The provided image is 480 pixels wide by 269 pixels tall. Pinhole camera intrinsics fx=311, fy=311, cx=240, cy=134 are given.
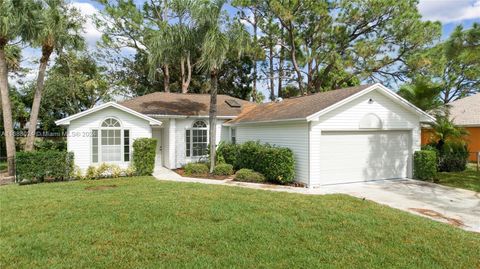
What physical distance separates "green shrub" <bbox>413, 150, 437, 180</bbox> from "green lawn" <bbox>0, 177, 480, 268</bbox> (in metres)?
6.12

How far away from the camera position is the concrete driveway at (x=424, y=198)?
7.85 meters

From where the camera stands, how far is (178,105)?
62.9 feet

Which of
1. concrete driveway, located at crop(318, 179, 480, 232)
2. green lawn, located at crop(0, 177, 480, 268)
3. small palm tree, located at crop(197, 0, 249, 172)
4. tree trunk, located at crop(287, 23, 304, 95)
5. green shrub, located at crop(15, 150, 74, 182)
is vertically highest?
tree trunk, located at crop(287, 23, 304, 95)

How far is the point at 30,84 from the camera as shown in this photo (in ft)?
91.2

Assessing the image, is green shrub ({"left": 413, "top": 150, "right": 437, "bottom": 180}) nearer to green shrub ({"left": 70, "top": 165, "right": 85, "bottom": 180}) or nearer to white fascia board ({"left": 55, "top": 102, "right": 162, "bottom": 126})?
white fascia board ({"left": 55, "top": 102, "right": 162, "bottom": 126})

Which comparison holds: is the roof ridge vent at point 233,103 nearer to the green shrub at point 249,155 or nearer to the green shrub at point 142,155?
the green shrub at point 249,155

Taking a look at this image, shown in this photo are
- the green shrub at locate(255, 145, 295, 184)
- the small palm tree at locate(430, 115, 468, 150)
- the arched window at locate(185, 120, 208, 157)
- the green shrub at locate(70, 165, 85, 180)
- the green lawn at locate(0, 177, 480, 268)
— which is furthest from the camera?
the arched window at locate(185, 120, 208, 157)

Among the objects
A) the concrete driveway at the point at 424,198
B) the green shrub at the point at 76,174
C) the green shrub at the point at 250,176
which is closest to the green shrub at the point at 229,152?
the green shrub at the point at 250,176

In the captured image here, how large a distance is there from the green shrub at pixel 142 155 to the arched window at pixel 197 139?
133 inches

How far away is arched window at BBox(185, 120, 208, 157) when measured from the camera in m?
17.9

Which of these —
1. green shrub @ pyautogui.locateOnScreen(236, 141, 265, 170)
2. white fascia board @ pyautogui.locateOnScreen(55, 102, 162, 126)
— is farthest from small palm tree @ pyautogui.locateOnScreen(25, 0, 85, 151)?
green shrub @ pyautogui.locateOnScreen(236, 141, 265, 170)

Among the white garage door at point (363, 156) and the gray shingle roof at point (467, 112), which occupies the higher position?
the gray shingle roof at point (467, 112)

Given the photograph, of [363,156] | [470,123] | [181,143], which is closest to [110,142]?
[181,143]

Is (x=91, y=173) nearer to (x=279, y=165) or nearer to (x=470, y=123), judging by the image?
(x=279, y=165)
